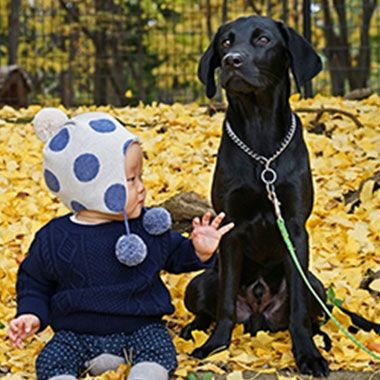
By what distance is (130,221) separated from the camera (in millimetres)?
2602

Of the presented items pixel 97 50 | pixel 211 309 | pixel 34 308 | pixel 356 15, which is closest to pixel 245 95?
pixel 211 309

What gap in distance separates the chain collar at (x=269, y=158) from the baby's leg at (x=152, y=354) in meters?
0.65

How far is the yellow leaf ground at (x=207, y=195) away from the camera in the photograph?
2.72 metres

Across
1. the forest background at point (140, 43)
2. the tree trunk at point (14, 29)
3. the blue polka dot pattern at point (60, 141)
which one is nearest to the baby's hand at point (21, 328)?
the blue polka dot pattern at point (60, 141)

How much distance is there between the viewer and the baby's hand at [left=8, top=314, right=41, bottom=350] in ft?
7.79

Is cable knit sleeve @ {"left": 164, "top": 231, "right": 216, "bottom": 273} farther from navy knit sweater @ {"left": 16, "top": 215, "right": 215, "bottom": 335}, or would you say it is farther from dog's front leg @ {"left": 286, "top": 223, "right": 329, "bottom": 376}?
dog's front leg @ {"left": 286, "top": 223, "right": 329, "bottom": 376}

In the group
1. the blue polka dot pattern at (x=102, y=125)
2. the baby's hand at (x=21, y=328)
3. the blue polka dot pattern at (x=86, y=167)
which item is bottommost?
the baby's hand at (x=21, y=328)

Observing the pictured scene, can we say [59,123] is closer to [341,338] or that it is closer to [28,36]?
[341,338]

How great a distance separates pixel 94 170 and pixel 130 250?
315 millimetres

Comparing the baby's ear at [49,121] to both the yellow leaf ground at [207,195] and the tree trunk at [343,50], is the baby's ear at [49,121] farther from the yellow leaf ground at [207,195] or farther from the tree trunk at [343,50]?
the tree trunk at [343,50]

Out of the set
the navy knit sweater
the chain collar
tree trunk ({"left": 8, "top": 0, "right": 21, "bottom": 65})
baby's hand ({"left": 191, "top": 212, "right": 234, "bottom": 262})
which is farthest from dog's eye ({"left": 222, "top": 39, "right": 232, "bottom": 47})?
tree trunk ({"left": 8, "top": 0, "right": 21, "bottom": 65})

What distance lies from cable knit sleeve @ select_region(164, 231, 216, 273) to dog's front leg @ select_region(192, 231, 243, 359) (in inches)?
4.6

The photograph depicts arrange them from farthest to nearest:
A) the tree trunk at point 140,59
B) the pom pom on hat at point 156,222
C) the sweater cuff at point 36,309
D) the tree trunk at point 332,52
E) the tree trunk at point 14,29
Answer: the tree trunk at point 14,29, the tree trunk at point 332,52, the tree trunk at point 140,59, the pom pom on hat at point 156,222, the sweater cuff at point 36,309

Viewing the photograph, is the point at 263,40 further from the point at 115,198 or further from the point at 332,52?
the point at 332,52
